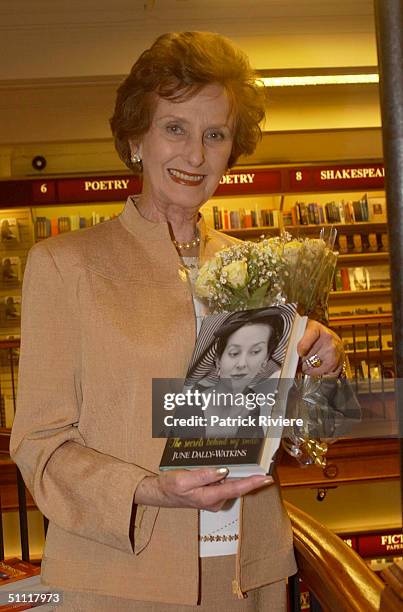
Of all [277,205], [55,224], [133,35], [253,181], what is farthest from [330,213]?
[133,35]

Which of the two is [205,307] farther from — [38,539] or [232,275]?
[38,539]

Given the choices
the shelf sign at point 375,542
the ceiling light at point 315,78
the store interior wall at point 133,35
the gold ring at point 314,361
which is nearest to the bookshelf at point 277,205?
the store interior wall at point 133,35

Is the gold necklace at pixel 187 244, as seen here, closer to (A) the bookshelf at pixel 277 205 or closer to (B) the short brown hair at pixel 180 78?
(B) the short brown hair at pixel 180 78

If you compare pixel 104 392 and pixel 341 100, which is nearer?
pixel 104 392

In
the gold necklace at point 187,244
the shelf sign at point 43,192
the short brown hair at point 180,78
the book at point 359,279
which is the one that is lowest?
the gold necklace at point 187,244

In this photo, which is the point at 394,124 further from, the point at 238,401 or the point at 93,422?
the point at 93,422

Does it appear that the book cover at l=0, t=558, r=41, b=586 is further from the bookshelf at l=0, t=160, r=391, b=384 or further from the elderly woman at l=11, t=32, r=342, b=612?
the bookshelf at l=0, t=160, r=391, b=384

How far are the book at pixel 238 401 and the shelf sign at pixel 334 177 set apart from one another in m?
8.37

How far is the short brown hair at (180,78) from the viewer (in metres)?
1.64

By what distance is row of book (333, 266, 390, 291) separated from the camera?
382 inches

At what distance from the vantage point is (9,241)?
9.82m

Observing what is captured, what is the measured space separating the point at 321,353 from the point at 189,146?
513 millimetres

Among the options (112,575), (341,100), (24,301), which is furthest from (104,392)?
(341,100)

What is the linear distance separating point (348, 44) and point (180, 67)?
6.06 metres
